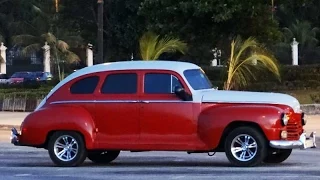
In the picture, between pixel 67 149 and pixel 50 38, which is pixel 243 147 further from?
pixel 50 38

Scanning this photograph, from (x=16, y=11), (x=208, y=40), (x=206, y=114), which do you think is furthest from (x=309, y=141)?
(x=16, y=11)

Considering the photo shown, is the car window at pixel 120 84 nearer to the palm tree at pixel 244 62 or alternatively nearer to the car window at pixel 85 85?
the car window at pixel 85 85

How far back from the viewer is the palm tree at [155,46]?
98.9 ft

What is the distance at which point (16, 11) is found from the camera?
2820 inches

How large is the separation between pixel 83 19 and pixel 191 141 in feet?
101

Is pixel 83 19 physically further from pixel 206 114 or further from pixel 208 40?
pixel 206 114

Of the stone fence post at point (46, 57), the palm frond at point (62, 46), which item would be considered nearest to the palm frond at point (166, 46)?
the palm frond at point (62, 46)

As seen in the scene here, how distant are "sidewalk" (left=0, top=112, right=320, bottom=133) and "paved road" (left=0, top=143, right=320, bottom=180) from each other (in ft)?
25.8

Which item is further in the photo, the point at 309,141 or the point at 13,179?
the point at 309,141

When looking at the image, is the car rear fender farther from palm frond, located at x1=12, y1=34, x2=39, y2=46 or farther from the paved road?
palm frond, located at x1=12, y1=34, x2=39, y2=46

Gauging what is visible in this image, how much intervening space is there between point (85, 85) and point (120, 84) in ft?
2.33

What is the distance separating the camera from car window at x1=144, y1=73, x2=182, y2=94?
15648 mm

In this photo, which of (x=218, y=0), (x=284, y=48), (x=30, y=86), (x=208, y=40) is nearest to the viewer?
(x=218, y=0)

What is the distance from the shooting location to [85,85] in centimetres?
1617
